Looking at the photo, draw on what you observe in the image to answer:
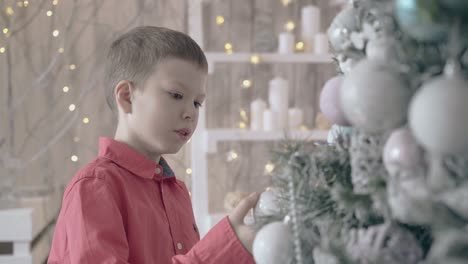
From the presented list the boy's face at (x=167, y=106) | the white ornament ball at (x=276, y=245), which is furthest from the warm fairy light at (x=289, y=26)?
the white ornament ball at (x=276, y=245)

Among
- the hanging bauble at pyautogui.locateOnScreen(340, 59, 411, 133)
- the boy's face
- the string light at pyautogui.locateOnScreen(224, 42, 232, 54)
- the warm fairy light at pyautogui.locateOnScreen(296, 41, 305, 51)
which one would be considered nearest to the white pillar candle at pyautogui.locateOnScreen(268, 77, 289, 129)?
the warm fairy light at pyautogui.locateOnScreen(296, 41, 305, 51)

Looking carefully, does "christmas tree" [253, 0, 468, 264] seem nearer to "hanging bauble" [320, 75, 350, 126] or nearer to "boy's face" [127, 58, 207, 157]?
"hanging bauble" [320, 75, 350, 126]

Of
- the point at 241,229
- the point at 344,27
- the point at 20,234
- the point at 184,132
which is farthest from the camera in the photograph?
the point at 20,234

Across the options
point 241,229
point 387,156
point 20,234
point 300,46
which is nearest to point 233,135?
point 300,46

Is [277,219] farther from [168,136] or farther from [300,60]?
[300,60]

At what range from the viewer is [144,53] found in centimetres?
111

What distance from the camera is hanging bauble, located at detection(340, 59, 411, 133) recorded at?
394 millimetres

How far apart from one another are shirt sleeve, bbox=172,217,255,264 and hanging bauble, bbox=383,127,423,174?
1.41ft

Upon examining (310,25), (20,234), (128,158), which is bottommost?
(20,234)

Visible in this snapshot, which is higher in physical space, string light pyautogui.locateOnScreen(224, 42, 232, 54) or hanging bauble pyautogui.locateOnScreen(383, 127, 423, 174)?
string light pyautogui.locateOnScreen(224, 42, 232, 54)

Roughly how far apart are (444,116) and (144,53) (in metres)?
0.86

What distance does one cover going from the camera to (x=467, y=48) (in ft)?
1.34

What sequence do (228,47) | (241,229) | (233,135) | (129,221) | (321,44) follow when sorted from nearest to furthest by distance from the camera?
(241,229) → (129,221) → (233,135) → (321,44) → (228,47)

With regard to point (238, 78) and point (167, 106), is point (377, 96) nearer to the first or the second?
point (167, 106)
